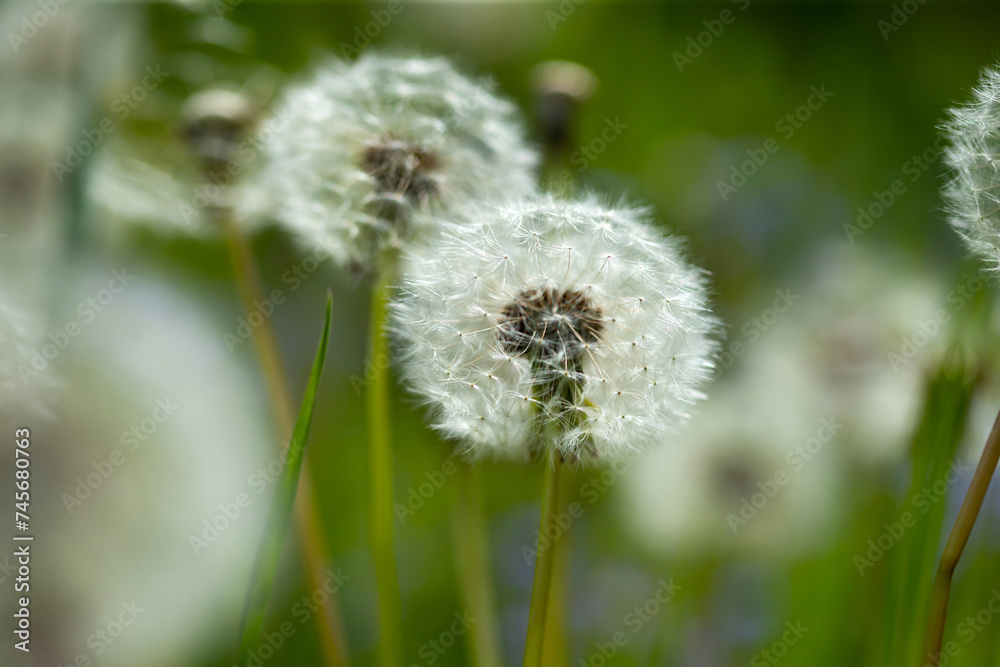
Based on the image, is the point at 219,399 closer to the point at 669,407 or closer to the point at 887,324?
the point at 669,407

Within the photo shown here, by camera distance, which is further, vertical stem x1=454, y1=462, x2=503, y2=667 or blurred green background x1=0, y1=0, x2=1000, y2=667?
blurred green background x1=0, y1=0, x2=1000, y2=667

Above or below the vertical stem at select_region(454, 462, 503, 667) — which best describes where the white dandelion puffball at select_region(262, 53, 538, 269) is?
above

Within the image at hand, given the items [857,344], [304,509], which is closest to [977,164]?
[304,509]

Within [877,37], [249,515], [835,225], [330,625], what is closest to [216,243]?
[249,515]

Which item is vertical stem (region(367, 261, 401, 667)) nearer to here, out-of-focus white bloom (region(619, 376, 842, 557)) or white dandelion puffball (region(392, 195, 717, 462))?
white dandelion puffball (region(392, 195, 717, 462))

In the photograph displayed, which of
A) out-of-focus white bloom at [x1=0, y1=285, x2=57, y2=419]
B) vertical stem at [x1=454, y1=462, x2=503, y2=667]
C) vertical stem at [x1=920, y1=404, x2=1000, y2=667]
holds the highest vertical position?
vertical stem at [x1=920, y1=404, x2=1000, y2=667]

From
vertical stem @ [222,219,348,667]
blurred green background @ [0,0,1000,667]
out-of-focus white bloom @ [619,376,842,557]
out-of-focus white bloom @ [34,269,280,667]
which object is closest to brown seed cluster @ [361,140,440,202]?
blurred green background @ [0,0,1000,667]

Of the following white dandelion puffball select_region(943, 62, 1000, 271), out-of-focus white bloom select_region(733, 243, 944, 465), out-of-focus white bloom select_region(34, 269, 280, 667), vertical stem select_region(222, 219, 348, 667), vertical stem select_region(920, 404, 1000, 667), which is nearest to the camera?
vertical stem select_region(920, 404, 1000, 667)

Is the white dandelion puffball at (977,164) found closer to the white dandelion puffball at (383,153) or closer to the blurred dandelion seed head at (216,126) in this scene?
the white dandelion puffball at (383,153)
